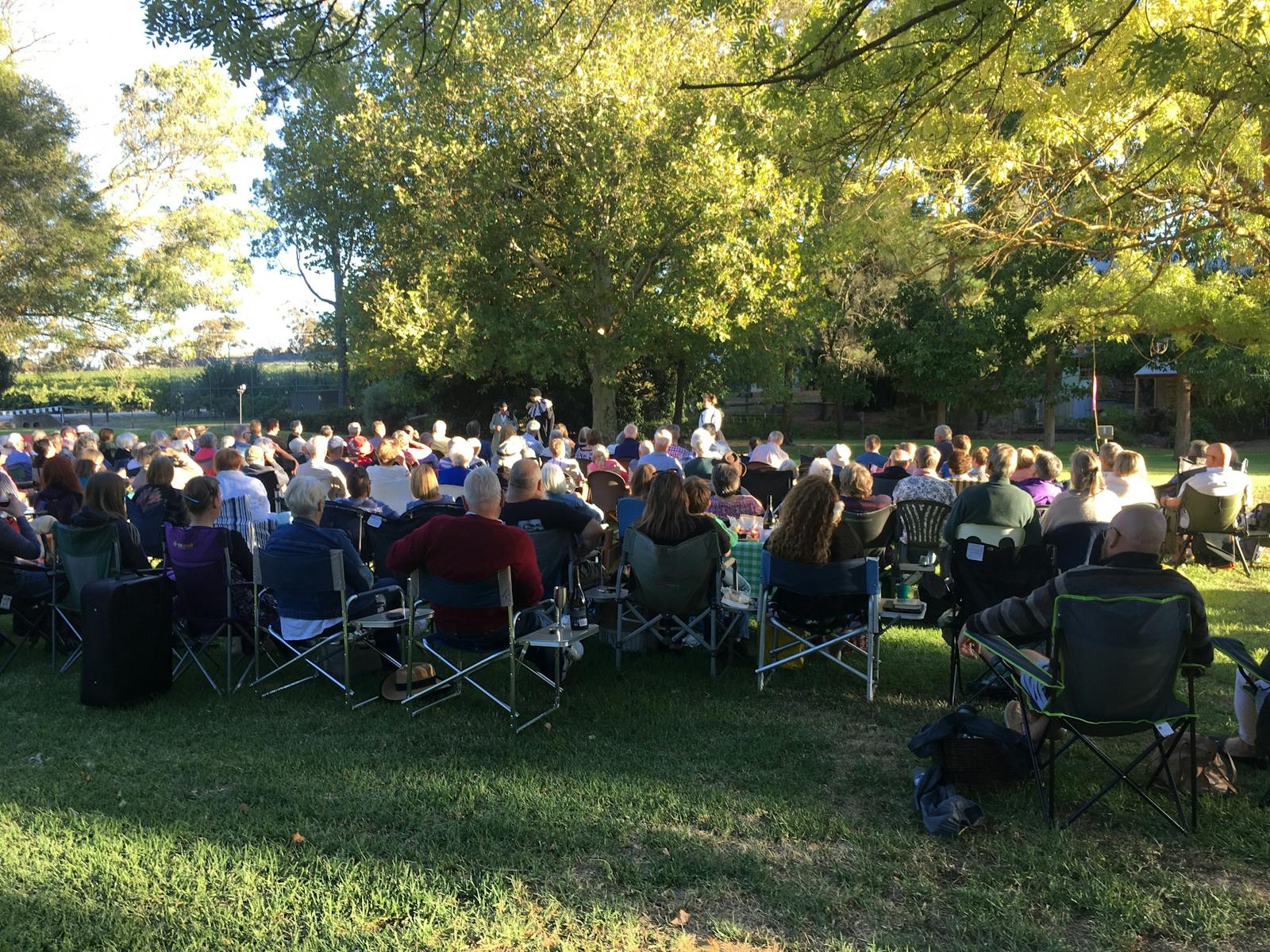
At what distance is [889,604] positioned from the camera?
5883mm

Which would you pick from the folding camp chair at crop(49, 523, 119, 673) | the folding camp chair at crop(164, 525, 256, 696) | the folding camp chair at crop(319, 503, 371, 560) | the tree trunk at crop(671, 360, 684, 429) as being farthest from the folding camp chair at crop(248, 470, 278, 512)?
the tree trunk at crop(671, 360, 684, 429)

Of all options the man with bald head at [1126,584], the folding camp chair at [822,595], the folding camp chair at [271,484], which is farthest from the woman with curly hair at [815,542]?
the folding camp chair at [271,484]

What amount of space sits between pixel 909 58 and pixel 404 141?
15.7 metres

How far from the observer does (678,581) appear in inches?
223

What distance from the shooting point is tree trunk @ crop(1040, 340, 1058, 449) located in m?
28.5

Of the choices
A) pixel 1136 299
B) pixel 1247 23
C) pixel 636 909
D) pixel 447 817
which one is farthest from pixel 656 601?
pixel 1136 299

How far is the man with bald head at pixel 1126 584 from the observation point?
150 inches

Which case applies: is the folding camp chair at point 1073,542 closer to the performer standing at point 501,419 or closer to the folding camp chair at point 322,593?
the folding camp chair at point 322,593

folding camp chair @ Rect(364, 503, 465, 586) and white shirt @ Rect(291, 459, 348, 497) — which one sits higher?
white shirt @ Rect(291, 459, 348, 497)

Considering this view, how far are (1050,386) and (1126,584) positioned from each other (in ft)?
90.2

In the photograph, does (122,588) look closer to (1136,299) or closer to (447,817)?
(447,817)

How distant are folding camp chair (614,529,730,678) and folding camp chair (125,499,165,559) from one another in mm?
3708

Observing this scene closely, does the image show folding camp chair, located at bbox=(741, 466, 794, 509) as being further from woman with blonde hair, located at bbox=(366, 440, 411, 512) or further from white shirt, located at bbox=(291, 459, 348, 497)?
white shirt, located at bbox=(291, 459, 348, 497)

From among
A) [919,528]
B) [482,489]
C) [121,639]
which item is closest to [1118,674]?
[482,489]
